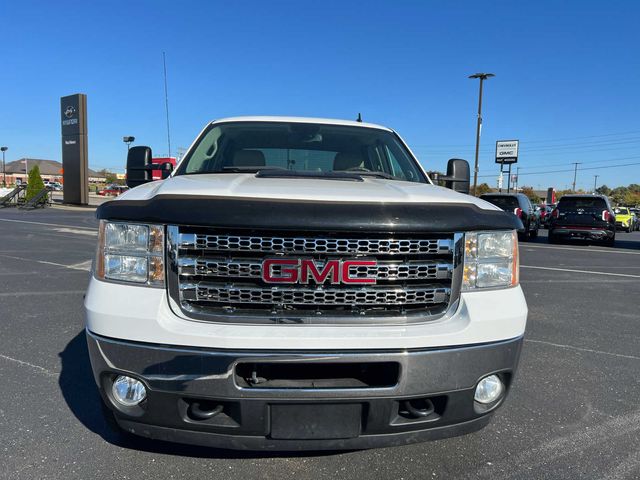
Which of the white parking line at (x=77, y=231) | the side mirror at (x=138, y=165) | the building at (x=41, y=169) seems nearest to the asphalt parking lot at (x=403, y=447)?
the side mirror at (x=138, y=165)

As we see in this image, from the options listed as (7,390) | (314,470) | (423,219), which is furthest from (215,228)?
(7,390)

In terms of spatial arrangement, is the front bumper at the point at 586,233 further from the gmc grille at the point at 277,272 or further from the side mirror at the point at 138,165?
the gmc grille at the point at 277,272

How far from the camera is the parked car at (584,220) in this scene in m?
14.8

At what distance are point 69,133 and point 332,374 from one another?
32666 millimetres

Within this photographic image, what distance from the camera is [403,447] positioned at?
2566mm

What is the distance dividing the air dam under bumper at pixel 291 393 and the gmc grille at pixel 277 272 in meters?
0.18

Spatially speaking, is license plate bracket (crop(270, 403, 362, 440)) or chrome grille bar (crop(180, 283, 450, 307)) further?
chrome grille bar (crop(180, 283, 450, 307))

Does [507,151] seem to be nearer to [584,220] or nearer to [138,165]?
[584,220]

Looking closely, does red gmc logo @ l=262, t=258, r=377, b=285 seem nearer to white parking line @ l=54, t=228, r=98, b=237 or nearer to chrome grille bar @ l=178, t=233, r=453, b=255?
chrome grille bar @ l=178, t=233, r=453, b=255

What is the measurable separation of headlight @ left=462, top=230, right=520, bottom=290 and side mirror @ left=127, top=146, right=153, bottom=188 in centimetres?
265

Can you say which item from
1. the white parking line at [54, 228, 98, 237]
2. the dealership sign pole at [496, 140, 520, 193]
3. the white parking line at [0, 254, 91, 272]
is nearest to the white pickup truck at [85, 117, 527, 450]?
the white parking line at [0, 254, 91, 272]

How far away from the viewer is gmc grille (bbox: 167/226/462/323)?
6.57 ft

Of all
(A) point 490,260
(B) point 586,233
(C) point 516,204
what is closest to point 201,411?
(A) point 490,260

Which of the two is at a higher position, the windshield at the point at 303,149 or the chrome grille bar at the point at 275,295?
the windshield at the point at 303,149
